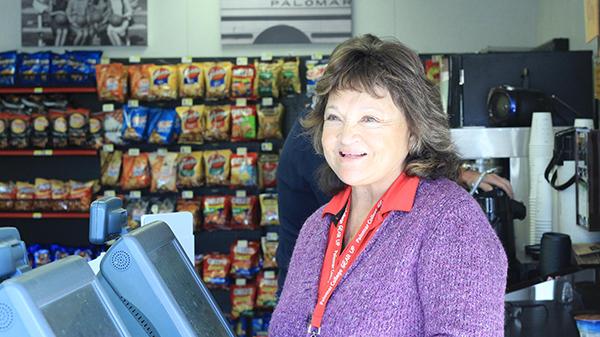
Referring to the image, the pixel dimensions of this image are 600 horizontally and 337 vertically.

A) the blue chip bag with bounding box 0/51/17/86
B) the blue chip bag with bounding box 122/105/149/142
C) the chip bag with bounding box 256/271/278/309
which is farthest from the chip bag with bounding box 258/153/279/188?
the blue chip bag with bounding box 0/51/17/86

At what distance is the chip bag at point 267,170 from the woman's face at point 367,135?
4813 millimetres

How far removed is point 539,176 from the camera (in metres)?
3.61

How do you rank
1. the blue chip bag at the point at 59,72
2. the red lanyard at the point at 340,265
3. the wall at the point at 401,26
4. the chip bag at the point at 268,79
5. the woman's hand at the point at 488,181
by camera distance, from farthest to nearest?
the wall at the point at 401,26 < the blue chip bag at the point at 59,72 < the chip bag at the point at 268,79 < the woman's hand at the point at 488,181 < the red lanyard at the point at 340,265

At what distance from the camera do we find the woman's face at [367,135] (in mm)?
1596

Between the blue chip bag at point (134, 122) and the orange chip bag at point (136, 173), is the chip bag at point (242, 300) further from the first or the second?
the blue chip bag at point (134, 122)

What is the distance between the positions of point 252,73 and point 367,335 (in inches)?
199

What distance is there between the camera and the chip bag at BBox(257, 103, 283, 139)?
6.32m

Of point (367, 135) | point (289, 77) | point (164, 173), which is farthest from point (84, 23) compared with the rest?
point (367, 135)

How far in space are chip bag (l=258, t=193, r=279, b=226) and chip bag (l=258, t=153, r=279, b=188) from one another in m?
0.12

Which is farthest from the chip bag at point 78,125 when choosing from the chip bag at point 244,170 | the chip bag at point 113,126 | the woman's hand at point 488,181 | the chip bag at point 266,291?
the woman's hand at point 488,181

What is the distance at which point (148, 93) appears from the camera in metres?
6.42

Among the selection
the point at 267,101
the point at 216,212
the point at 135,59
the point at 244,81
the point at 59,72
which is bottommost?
the point at 216,212

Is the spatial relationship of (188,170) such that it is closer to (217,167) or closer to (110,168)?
(217,167)

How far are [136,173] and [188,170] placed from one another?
43cm
